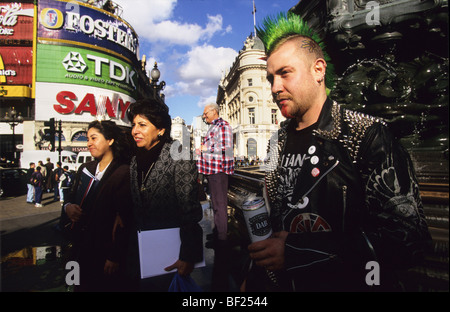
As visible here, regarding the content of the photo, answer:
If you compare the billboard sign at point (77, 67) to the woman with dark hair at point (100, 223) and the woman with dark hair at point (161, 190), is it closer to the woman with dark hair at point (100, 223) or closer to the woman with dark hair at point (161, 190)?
the woman with dark hair at point (100, 223)

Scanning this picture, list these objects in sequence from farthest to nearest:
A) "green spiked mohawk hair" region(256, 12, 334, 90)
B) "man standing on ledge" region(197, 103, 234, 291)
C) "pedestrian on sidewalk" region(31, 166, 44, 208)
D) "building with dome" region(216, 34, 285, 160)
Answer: "building with dome" region(216, 34, 285, 160) → "pedestrian on sidewalk" region(31, 166, 44, 208) → "man standing on ledge" region(197, 103, 234, 291) → "green spiked mohawk hair" region(256, 12, 334, 90)

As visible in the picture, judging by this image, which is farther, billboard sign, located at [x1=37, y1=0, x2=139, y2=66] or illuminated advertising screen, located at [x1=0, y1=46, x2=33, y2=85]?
billboard sign, located at [x1=37, y1=0, x2=139, y2=66]

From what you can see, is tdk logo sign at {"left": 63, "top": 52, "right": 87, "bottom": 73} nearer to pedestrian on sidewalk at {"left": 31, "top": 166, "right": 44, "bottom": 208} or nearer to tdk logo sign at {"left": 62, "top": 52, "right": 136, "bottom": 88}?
tdk logo sign at {"left": 62, "top": 52, "right": 136, "bottom": 88}

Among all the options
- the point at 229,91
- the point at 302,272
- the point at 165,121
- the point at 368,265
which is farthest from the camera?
the point at 229,91

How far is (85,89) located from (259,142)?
28565mm

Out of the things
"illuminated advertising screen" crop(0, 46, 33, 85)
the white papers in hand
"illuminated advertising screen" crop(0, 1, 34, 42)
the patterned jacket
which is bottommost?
the white papers in hand

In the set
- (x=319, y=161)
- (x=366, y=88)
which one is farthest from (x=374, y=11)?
(x=319, y=161)

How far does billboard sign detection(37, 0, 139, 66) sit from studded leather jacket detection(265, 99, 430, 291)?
36399 millimetres

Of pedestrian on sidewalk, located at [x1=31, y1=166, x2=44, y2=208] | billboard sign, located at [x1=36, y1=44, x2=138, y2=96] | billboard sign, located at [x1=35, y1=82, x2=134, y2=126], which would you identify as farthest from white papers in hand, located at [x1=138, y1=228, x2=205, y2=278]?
billboard sign, located at [x1=36, y1=44, x2=138, y2=96]

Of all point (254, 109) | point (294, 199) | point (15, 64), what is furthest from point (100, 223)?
point (254, 109)

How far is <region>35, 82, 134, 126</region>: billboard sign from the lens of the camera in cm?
2828

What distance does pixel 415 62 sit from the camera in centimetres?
230

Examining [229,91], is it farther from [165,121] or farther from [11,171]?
[165,121]

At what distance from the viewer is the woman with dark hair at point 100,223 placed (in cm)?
208
